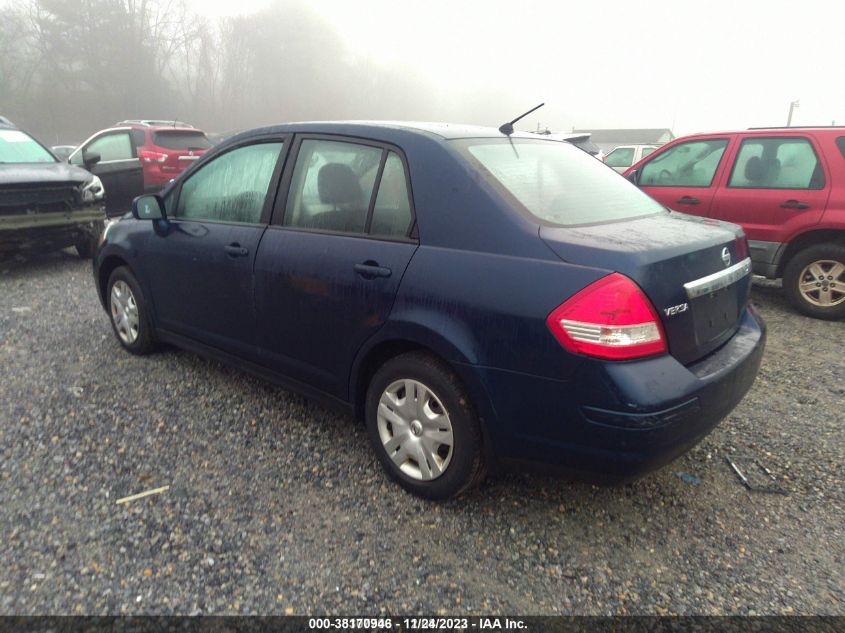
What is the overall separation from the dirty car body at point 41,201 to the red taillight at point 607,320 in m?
6.54

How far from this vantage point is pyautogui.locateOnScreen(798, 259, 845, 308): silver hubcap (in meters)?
5.26

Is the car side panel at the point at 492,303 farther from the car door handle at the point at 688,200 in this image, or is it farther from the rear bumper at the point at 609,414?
the car door handle at the point at 688,200

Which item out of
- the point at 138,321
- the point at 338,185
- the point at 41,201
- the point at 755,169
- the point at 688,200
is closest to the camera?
Result: the point at 338,185

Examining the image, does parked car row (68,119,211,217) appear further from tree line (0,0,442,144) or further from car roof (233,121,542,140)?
tree line (0,0,442,144)

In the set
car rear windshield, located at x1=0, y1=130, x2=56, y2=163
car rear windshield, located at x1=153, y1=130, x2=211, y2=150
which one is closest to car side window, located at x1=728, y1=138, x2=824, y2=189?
car rear windshield, located at x1=0, y1=130, x2=56, y2=163

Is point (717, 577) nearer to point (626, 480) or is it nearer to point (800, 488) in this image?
point (626, 480)

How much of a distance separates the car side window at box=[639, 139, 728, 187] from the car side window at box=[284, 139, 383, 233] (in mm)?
4547

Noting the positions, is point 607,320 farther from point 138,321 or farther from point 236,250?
point 138,321

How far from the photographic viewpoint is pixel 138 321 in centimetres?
415

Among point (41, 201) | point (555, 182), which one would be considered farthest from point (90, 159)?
→ point (555, 182)

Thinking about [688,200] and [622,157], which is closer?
[688,200]

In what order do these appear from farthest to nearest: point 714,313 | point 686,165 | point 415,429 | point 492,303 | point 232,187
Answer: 1. point 686,165
2. point 232,187
3. point 415,429
4. point 714,313
5. point 492,303

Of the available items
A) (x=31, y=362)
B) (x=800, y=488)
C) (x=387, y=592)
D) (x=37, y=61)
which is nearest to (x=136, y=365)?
(x=31, y=362)

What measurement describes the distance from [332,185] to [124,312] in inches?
89.0
